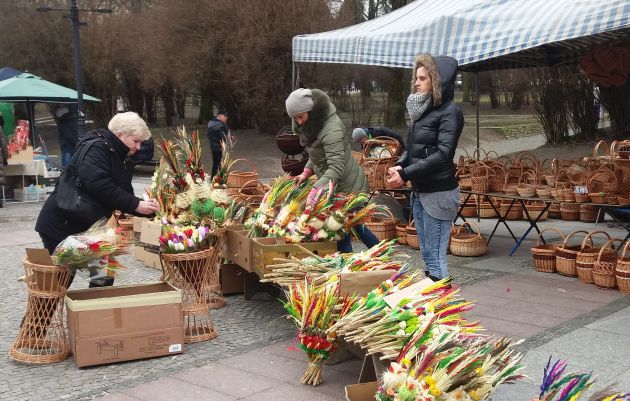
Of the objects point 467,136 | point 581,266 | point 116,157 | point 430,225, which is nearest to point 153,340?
point 116,157

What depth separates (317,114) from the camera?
5.65 meters

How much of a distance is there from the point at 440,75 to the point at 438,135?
1.35 ft

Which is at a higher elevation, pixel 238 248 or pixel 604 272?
pixel 238 248

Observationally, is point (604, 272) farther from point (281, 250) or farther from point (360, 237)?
point (281, 250)

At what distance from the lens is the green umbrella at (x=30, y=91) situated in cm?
1577

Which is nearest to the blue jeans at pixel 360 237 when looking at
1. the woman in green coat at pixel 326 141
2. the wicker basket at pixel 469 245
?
the woman in green coat at pixel 326 141

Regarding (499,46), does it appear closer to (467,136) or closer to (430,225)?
(430,225)

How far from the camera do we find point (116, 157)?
15.6 feet

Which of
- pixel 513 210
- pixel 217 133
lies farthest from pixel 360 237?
pixel 217 133

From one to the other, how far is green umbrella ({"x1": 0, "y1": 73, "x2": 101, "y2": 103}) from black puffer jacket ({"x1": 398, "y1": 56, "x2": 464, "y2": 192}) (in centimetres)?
1285

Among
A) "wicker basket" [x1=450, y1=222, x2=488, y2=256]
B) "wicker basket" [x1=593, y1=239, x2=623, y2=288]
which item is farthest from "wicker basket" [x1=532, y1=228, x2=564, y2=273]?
"wicker basket" [x1=450, y1=222, x2=488, y2=256]

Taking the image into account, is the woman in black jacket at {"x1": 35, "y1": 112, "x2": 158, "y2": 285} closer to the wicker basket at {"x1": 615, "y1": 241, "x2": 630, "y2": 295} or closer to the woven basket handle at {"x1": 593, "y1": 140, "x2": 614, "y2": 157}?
the wicker basket at {"x1": 615, "y1": 241, "x2": 630, "y2": 295}

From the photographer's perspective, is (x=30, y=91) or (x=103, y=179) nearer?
(x=103, y=179)

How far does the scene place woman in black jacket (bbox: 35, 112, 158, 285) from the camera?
461 centimetres
